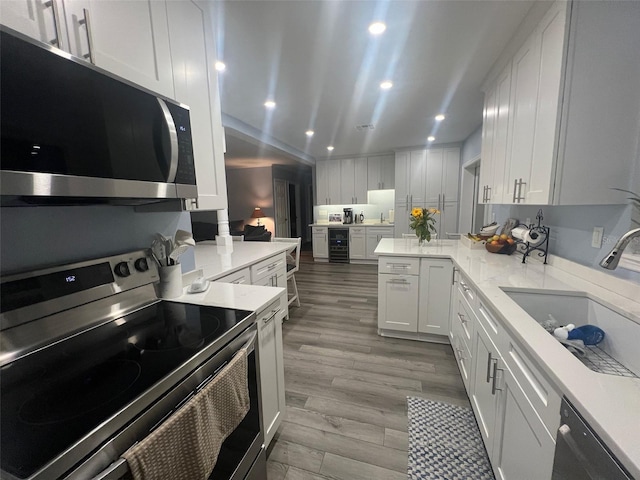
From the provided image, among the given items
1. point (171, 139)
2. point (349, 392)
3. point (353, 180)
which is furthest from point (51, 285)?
point (353, 180)

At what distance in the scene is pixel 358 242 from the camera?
6.01 metres

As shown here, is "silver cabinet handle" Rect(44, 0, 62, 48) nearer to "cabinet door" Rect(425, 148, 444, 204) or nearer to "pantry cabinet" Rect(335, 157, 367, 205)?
"cabinet door" Rect(425, 148, 444, 204)

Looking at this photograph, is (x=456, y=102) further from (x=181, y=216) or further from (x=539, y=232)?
(x=181, y=216)

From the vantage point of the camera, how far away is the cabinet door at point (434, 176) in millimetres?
5363

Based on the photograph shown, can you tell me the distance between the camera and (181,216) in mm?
1621

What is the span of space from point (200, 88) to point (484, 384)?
2.27 meters

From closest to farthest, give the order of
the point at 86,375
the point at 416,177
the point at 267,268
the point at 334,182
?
the point at 86,375, the point at 267,268, the point at 416,177, the point at 334,182

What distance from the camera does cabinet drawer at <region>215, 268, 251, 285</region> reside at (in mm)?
1842

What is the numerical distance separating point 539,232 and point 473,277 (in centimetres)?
78

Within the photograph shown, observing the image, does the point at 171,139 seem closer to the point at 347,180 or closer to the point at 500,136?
the point at 500,136

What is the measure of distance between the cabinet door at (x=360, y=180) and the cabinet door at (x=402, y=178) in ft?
2.74

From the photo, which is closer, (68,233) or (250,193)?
(68,233)

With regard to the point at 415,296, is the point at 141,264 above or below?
above

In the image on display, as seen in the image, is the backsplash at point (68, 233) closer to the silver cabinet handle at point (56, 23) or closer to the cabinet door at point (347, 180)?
the silver cabinet handle at point (56, 23)
